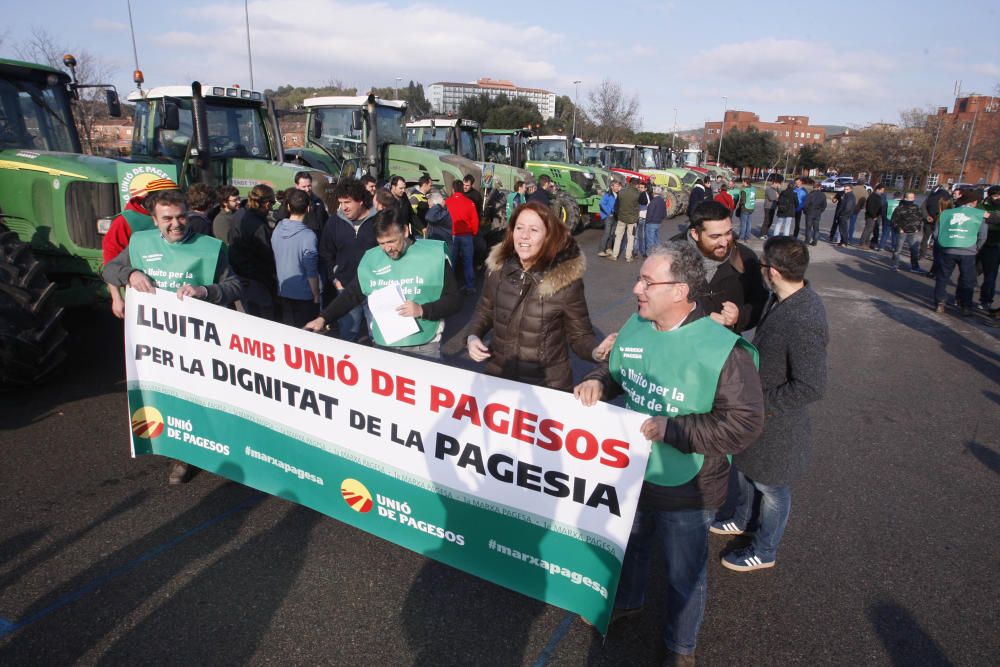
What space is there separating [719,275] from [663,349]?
1.60m

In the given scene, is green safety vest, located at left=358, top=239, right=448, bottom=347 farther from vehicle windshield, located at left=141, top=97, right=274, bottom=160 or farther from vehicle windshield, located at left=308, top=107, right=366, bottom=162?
vehicle windshield, located at left=308, top=107, right=366, bottom=162

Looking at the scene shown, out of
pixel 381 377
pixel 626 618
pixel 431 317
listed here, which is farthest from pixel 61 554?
pixel 626 618

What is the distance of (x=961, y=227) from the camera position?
9078 millimetres

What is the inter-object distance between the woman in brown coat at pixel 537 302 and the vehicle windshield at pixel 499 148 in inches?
680

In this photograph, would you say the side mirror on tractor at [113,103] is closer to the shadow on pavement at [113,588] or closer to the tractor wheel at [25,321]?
the tractor wheel at [25,321]

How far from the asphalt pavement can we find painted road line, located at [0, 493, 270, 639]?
0.04 ft

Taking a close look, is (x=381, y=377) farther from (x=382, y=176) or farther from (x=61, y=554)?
(x=382, y=176)

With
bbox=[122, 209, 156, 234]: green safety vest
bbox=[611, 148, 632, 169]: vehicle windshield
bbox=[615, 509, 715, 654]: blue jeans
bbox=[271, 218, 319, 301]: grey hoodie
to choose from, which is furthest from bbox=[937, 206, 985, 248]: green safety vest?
bbox=[611, 148, 632, 169]: vehicle windshield

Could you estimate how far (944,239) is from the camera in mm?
9305

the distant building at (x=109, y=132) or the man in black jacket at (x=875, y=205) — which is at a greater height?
the distant building at (x=109, y=132)

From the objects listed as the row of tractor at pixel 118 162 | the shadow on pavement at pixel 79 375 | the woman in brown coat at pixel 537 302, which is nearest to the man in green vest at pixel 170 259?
the row of tractor at pixel 118 162

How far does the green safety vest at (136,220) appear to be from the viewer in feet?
16.3

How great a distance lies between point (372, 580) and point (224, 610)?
0.73 m

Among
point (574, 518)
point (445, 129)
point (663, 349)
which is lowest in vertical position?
point (574, 518)
